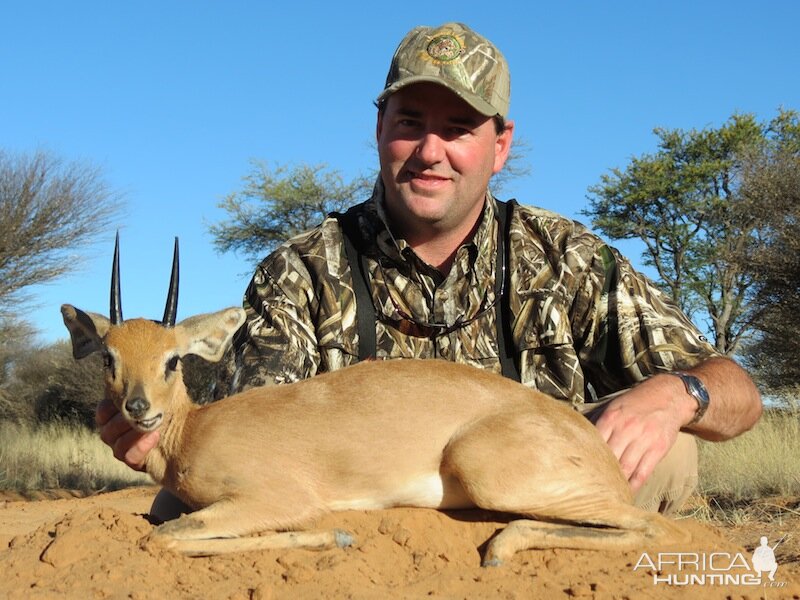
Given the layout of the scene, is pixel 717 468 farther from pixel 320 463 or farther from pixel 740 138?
pixel 740 138

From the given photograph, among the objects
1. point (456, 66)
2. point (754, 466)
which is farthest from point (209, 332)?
point (754, 466)

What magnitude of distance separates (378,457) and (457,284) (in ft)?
6.49

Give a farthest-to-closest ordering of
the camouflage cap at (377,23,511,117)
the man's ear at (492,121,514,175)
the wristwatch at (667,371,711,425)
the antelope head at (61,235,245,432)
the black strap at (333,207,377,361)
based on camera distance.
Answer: the man's ear at (492,121,514,175) → the black strap at (333,207,377,361) → the camouflage cap at (377,23,511,117) → the wristwatch at (667,371,711,425) → the antelope head at (61,235,245,432)

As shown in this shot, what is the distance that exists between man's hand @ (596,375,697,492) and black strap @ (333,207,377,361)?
1702 mm

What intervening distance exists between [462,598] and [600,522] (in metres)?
0.94

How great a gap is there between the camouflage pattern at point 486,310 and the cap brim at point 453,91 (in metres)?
0.73

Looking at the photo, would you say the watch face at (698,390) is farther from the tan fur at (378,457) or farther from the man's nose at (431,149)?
the man's nose at (431,149)

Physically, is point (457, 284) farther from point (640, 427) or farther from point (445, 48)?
point (640, 427)

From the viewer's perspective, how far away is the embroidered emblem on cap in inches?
242

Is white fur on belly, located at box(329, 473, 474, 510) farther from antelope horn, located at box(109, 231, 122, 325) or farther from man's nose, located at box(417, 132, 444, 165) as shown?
man's nose, located at box(417, 132, 444, 165)

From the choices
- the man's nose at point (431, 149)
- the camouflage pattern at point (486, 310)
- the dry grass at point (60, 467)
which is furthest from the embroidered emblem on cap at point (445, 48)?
the dry grass at point (60, 467)

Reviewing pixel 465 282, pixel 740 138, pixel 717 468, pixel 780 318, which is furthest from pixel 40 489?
pixel 740 138

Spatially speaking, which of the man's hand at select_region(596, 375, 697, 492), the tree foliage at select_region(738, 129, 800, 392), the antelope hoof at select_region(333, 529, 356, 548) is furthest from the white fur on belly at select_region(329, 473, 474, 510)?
the tree foliage at select_region(738, 129, 800, 392)

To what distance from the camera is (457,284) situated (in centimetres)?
642
